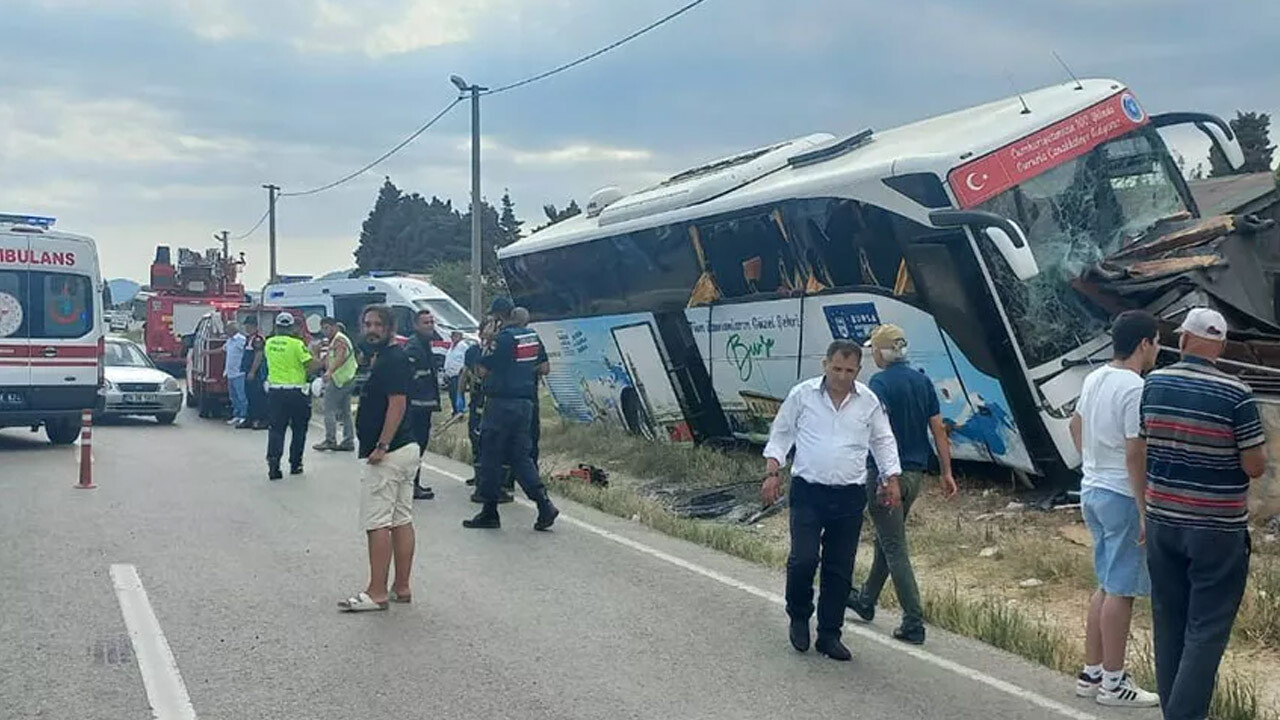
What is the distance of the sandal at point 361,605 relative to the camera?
7.84m

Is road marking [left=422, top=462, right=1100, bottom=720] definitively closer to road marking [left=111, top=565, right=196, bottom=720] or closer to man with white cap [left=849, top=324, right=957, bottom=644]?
man with white cap [left=849, top=324, right=957, bottom=644]

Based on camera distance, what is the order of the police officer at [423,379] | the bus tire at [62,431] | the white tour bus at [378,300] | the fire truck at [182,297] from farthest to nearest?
the fire truck at [182,297] → the white tour bus at [378,300] → the bus tire at [62,431] → the police officer at [423,379]

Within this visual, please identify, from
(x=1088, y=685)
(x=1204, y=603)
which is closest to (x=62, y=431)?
(x=1088, y=685)

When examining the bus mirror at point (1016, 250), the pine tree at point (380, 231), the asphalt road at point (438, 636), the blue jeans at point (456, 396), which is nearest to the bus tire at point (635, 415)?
the blue jeans at point (456, 396)

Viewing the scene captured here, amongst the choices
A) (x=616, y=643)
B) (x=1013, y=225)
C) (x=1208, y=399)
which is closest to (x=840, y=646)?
(x=616, y=643)

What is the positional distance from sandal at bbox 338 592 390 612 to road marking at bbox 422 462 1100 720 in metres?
2.38

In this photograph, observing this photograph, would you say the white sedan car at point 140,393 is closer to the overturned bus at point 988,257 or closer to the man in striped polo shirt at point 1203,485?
the overturned bus at point 988,257

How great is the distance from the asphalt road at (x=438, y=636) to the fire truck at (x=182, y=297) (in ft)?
81.5

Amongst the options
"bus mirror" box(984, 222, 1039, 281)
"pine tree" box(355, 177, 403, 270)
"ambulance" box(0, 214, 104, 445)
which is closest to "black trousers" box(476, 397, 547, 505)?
"bus mirror" box(984, 222, 1039, 281)

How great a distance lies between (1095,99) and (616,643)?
700 cm

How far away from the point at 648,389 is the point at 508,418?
5828 millimetres

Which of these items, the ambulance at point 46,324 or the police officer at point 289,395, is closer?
the police officer at point 289,395

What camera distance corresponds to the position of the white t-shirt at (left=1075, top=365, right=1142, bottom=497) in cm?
596

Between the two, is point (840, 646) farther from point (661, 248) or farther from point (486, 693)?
point (661, 248)
